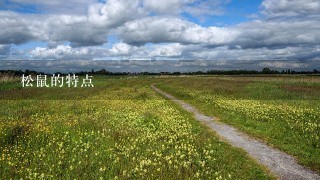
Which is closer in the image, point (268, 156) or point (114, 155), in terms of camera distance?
point (114, 155)

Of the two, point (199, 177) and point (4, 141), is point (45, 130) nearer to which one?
point (4, 141)

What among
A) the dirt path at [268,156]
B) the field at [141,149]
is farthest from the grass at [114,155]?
the dirt path at [268,156]

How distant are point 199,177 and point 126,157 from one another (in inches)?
112

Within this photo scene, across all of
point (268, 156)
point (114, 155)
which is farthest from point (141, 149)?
point (268, 156)

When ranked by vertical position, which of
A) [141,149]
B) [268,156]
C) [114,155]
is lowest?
[268,156]

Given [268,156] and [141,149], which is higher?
[141,149]

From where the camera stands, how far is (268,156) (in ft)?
40.1

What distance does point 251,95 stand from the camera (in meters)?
38.0

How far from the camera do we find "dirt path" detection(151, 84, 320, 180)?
1020 cm

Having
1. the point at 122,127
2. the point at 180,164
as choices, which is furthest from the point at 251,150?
the point at 122,127

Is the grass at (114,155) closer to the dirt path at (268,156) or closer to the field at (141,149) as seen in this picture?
the field at (141,149)

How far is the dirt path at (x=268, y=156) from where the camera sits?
10.2 m

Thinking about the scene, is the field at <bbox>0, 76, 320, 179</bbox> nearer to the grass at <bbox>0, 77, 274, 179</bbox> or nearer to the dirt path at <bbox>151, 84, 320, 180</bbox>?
the grass at <bbox>0, 77, 274, 179</bbox>

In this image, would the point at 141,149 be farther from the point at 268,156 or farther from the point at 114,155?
the point at 268,156
